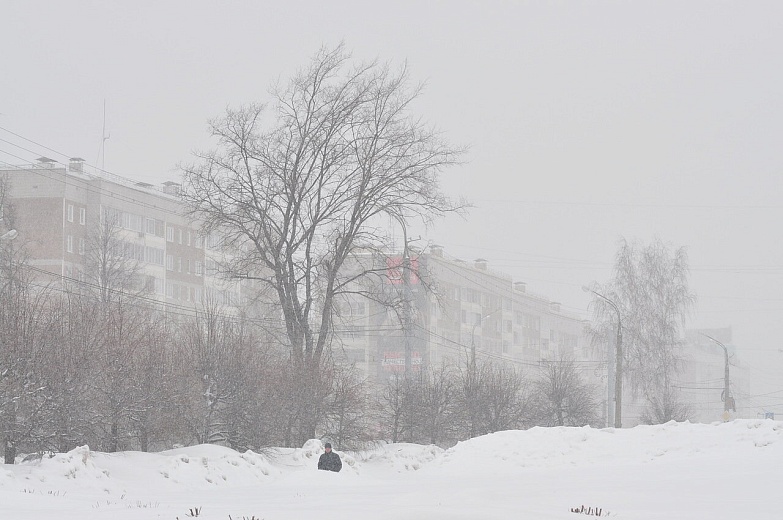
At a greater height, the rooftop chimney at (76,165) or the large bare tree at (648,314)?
the rooftop chimney at (76,165)

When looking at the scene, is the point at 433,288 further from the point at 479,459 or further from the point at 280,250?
the point at 479,459

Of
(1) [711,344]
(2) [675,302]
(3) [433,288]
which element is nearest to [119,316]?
(3) [433,288]

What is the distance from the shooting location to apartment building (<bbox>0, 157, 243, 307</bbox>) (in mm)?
78625

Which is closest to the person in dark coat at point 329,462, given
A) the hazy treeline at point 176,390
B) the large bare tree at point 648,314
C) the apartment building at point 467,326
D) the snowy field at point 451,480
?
the snowy field at point 451,480

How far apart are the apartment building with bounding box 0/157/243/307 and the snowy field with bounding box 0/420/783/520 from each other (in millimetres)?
44333

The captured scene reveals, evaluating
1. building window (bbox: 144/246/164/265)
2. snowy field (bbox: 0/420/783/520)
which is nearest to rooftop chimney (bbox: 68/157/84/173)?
building window (bbox: 144/246/164/265)

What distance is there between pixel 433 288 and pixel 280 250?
17.1 feet

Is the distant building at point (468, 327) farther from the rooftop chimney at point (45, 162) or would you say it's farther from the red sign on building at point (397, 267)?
the red sign on building at point (397, 267)

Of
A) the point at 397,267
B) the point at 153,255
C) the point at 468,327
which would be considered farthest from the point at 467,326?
the point at 397,267

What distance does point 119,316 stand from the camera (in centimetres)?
2694

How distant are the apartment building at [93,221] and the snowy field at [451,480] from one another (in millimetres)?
44333

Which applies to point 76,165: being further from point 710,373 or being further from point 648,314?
point 710,373

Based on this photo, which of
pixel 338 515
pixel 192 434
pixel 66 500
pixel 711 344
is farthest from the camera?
pixel 711 344

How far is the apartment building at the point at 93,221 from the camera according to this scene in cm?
7862
